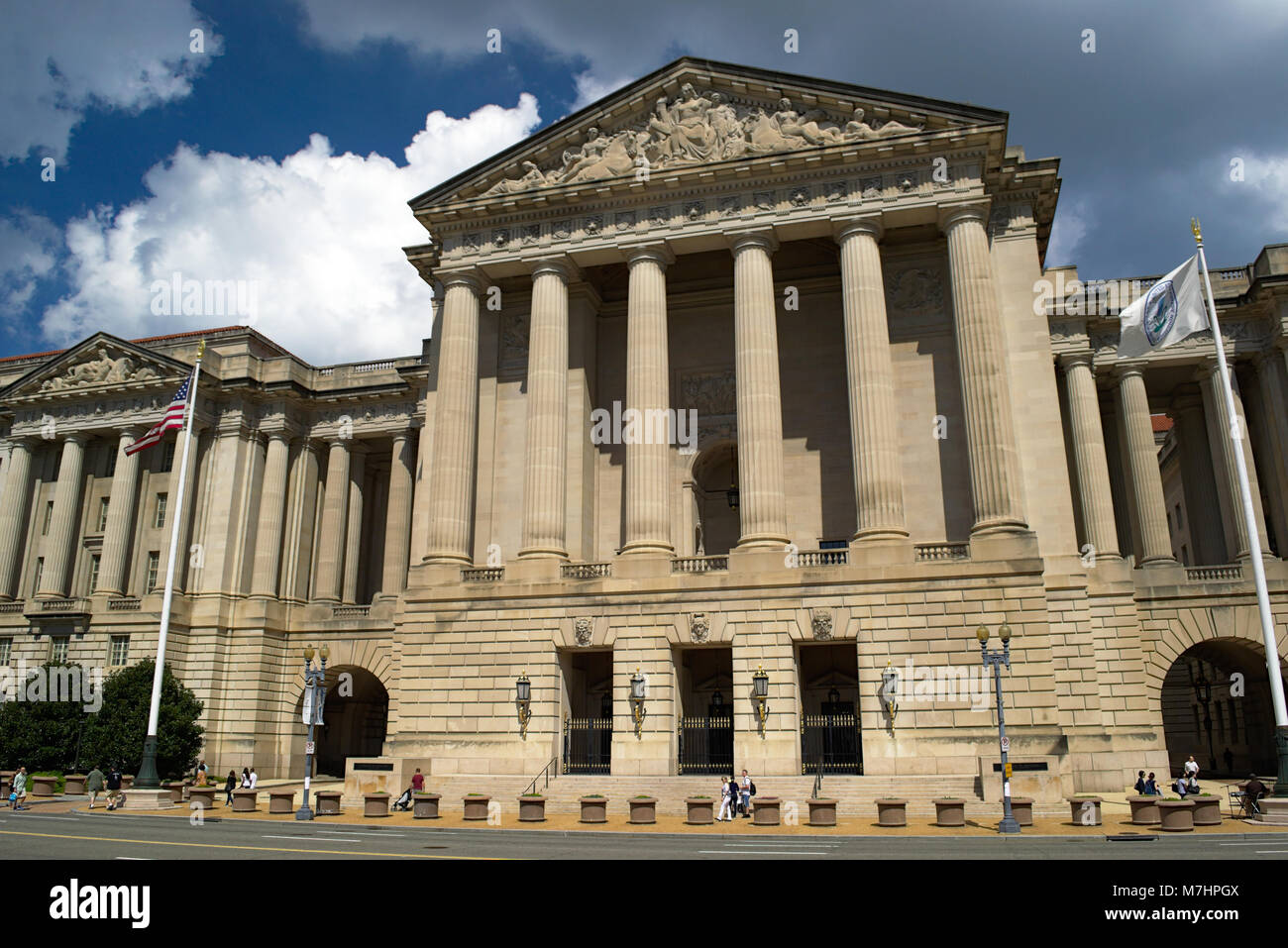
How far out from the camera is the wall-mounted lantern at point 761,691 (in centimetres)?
3362

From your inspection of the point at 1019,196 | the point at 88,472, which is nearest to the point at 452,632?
the point at 1019,196

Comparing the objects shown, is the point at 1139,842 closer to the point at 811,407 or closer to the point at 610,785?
the point at 610,785

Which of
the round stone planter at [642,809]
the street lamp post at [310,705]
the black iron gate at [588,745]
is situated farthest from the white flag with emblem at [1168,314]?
the street lamp post at [310,705]

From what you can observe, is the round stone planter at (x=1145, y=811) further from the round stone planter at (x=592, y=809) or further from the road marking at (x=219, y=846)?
the road marking at (x=219, y=846)

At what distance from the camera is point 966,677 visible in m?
32.7

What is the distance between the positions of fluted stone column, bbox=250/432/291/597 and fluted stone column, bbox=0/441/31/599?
15473mm

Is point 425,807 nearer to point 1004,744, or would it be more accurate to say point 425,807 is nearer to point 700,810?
point 700,810

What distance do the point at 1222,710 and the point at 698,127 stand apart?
47.7 metres

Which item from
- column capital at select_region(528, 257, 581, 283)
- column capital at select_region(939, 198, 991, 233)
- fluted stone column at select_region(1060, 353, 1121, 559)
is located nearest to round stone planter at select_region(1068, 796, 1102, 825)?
fluted stone column at select_region(1060, 353, 1121, 559)

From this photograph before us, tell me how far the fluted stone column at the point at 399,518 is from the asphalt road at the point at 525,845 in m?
31.4

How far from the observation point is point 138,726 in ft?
153

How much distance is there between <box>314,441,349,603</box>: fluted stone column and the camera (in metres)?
60.2

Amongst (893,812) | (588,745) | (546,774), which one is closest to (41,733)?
(546,774)

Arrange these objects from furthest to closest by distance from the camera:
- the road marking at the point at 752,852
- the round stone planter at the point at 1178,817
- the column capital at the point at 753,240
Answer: the column capital at the point at 753,240
the round stone planter at the point at 1178,817
the road marking at the point at 752,852
